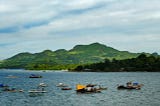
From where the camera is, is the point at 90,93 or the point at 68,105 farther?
the point at 90,93

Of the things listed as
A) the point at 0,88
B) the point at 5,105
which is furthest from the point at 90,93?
the point at 0,88

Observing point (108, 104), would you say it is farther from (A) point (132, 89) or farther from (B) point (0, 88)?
(B) point (0, 88)

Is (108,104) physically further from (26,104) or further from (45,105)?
(26,104)

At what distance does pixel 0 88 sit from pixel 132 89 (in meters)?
63.1

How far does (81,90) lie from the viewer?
12962cm

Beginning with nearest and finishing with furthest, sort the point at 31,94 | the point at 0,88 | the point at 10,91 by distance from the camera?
the point at 31,94, the point at 10,91, the point at 0,88

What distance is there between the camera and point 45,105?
94.1 meters

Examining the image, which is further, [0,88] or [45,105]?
[0,88]

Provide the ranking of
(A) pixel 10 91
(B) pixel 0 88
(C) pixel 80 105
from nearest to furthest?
(C) pixel 80 105
(A) pixel 10 91
(B) pixel 0 88

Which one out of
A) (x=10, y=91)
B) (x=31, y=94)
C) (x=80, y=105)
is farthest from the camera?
(x=10, y=91)

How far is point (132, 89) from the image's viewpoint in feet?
491

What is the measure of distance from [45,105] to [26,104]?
6612 millimetres

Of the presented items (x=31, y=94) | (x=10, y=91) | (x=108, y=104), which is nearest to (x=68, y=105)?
(x=108, y=104)

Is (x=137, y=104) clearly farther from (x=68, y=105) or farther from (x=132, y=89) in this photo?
(x=132, y=89)
